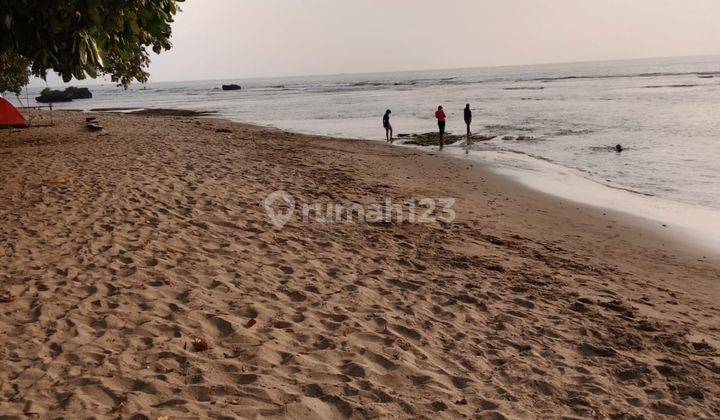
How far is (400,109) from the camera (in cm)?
4191

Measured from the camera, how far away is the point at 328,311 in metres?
5.19

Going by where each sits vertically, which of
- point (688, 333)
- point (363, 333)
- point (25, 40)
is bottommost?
point (688, 333)

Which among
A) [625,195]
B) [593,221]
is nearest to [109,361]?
[593,221]

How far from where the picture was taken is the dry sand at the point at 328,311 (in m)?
3.78

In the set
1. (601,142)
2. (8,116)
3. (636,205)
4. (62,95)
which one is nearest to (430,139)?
(601,142)

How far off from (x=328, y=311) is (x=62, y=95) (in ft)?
291

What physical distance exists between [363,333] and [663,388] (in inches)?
101

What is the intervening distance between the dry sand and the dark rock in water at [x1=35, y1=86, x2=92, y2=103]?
7811cm

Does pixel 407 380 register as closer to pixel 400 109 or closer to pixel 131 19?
pixel 131 19

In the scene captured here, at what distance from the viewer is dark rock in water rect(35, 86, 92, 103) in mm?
75000

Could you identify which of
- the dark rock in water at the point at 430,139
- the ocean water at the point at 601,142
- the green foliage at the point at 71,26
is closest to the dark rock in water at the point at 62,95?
the ocean water at the point at 601,142

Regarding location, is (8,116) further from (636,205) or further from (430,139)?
(430,139)

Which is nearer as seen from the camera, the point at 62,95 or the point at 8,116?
the point at 8,116

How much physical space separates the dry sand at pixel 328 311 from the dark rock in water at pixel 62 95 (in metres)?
78.1
